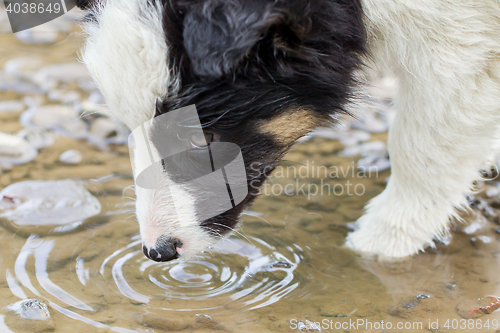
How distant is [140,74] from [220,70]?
38cm

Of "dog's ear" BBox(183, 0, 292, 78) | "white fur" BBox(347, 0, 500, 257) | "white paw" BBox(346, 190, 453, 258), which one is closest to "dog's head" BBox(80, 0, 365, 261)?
"dog's ear" BBox(183, 0, 292, 78)

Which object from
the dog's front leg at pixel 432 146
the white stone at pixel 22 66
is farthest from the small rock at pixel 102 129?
the dog's front leg at pixel 432 146

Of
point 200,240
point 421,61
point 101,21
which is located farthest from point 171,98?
point 421,61

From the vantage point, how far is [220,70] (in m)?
1.80

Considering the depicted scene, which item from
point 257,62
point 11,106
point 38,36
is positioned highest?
point 257,62

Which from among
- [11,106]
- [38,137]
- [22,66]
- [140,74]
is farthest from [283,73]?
[22,66]

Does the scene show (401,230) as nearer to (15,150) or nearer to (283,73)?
(283,73)

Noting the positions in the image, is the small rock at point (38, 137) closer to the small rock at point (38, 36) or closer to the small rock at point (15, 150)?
the small rock at point (15, 150)

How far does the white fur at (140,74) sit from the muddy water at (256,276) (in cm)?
37

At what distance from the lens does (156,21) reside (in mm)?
1988

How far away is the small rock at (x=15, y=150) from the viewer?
142 inches

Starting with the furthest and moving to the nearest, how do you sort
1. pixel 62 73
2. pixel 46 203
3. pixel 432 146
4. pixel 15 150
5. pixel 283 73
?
pixel 62 73 < pixel 15 150 < pixel 46 203 < pixel 432 146 < pixel 283 73

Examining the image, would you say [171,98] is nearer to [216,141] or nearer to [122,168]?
[216,141]

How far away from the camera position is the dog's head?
180cm
